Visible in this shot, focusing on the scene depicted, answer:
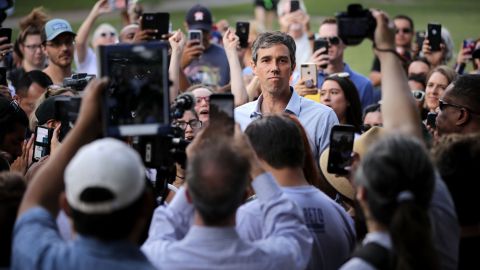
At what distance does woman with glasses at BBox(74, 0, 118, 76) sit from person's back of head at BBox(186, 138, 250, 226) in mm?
7064

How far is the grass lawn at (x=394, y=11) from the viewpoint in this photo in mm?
25844

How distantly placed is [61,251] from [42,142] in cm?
278

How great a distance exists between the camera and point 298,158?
16.0 ft

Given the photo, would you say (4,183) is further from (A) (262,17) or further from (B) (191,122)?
(A) (262,17)

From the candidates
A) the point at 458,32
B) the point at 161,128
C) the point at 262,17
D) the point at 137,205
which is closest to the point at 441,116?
the point at 161,128

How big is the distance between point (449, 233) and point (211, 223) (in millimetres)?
995

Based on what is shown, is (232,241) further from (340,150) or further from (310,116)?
(310,116)

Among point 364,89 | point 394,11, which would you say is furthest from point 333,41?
point 394,11

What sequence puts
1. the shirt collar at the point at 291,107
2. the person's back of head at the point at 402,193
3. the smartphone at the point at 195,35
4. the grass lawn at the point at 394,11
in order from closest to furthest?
the person's back of head at the point at 402,193
the shirt collar at the point at 291,107
the smartphone at the point at 195,35
the grass lawn at the point at 394,11

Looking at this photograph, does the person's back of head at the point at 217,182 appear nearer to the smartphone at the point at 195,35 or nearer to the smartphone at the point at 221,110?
the smartphone at the point at 221,110

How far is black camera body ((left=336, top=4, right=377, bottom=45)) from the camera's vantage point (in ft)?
14.7

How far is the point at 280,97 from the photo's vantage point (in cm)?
734

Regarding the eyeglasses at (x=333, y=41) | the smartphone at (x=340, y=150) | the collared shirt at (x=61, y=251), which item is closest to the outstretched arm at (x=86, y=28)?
the eyeglasses at (x=333, y=41)

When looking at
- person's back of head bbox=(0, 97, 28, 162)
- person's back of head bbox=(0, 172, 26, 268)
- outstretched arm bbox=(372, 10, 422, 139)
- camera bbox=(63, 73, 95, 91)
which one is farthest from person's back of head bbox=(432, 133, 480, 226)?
camera bbox=(63, 73, 95, 91)
